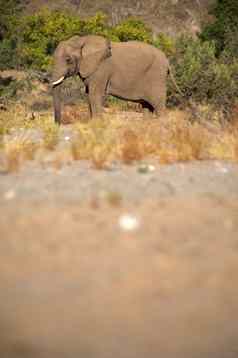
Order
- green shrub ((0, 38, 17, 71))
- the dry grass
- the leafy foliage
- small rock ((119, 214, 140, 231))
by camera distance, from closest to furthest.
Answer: small rock ((119, 214, 140, 231)) < the dry grass < the leafy foliage < green shrub ((0, 38, 17, 71))

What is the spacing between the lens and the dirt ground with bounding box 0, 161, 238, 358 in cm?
268

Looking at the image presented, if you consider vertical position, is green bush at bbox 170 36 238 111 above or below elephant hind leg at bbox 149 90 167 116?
below

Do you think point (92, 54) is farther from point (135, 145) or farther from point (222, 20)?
point (222, 20)

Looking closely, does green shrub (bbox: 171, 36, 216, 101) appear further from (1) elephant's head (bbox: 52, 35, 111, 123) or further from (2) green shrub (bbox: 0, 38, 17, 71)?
(2) green shrub (bbox: 0, 38, 17, 71)

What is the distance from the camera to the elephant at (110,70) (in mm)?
10281

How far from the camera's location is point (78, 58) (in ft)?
34.0

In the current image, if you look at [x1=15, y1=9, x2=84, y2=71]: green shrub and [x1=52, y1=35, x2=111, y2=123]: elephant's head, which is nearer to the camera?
[x1=52, y1=35, x2=111, y2=123]: elephant's head

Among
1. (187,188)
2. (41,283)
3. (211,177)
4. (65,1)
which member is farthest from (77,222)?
(65,1)

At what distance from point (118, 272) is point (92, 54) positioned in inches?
298

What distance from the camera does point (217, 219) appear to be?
13.8 ft

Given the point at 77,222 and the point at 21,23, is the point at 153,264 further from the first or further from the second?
the point at 21,23

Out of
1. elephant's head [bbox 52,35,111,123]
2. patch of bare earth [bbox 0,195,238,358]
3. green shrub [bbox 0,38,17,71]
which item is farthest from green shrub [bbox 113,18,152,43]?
patch of bare earth [bbox 0,195,238,358]

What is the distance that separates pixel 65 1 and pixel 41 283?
42.0 metres

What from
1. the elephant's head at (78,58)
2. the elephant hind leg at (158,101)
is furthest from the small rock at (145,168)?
the elephant hind leg at (158,101)
